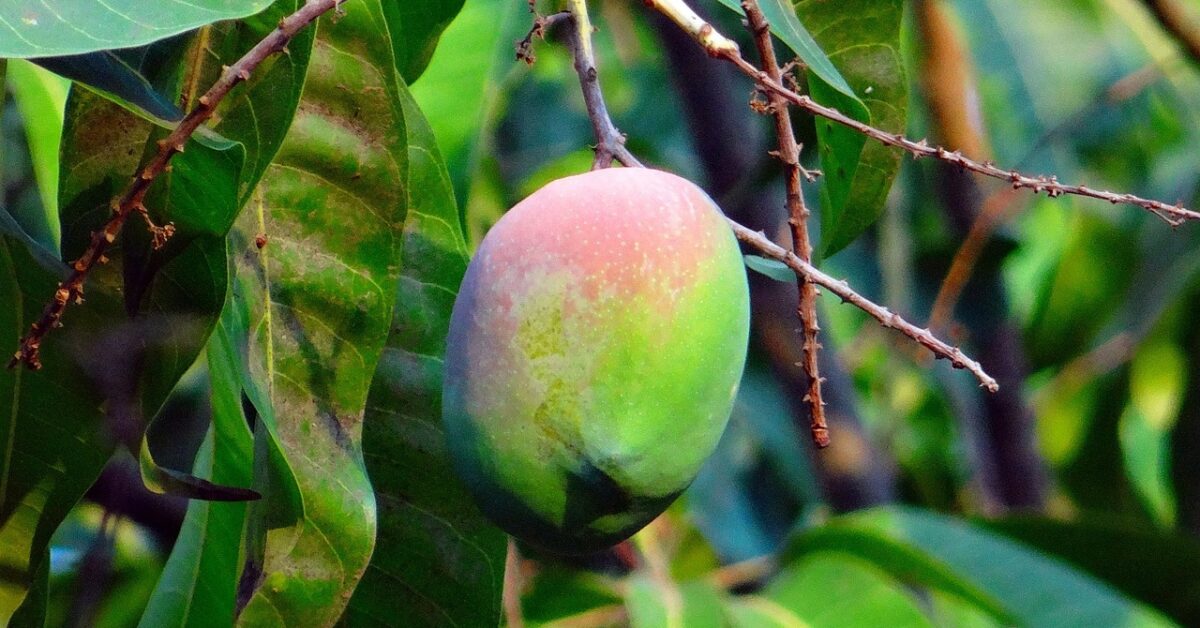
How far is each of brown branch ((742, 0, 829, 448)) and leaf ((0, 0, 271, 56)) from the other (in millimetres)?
229

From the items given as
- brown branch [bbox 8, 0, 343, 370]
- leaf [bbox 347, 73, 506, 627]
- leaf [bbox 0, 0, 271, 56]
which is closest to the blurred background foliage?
leaf [bbox 347, 73, 506, 627]

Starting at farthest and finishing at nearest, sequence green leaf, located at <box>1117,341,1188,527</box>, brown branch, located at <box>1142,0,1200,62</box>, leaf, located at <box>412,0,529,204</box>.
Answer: green leaf, located at <box>1117,341,1188,527</box>
brown branch, located at <box>1142,0,1200,62</box>
leaf, located at <box>412,0,529,204</box>

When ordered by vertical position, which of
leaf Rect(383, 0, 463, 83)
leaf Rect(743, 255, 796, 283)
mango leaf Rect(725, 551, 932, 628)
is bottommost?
mango leaf Rect(725, 551, 932, 628)

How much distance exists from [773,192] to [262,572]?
91cm

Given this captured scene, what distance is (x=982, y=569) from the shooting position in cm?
105

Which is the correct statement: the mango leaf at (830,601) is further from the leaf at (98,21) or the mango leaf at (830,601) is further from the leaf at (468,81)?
the leaf at (98,21)

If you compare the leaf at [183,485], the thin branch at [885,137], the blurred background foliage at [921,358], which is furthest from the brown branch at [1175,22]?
the leaf at [183,485]

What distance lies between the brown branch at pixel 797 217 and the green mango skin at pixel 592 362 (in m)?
0.03

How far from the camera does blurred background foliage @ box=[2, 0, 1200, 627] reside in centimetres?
104

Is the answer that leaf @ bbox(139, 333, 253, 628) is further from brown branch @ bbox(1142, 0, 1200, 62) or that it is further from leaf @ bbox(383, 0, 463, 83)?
brown branch @ bbox(1142, 0, 1200, 62)

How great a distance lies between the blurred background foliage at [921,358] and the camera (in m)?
1.04

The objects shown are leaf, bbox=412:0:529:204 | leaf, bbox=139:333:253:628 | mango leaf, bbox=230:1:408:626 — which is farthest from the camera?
leaf, bbox=412:0:529:204

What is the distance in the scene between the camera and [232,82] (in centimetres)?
58

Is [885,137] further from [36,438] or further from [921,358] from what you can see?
[921,358]
